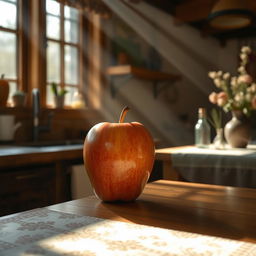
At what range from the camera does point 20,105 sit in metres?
2.92

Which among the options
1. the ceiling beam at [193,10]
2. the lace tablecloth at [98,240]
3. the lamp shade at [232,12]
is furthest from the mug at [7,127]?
the ceiling beam at [193,10]

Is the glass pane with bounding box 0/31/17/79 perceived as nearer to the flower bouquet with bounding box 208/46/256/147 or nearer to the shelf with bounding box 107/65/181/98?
the shelf with bounding box 107/65/181/98

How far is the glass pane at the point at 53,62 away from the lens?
3.31m

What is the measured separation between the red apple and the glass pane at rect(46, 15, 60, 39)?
2.67 meters

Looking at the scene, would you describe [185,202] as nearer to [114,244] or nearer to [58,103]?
[114,244]

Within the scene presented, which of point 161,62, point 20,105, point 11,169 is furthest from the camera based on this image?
point 161,62

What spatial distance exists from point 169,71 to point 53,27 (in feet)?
7.23

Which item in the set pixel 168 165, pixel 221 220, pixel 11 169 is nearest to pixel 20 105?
pixel 11 169

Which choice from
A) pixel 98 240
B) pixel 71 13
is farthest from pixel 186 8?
pixel 98 240

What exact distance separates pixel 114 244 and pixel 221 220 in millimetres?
233

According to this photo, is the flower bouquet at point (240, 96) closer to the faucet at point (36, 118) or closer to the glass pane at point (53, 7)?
the faucet at point (36, 118)

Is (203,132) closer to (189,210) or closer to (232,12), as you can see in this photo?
(232,12)

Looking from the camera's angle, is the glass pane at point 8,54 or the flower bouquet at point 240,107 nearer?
the flower bouquet at point 240,107

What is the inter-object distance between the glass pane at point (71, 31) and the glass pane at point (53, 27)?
0.40 feet
